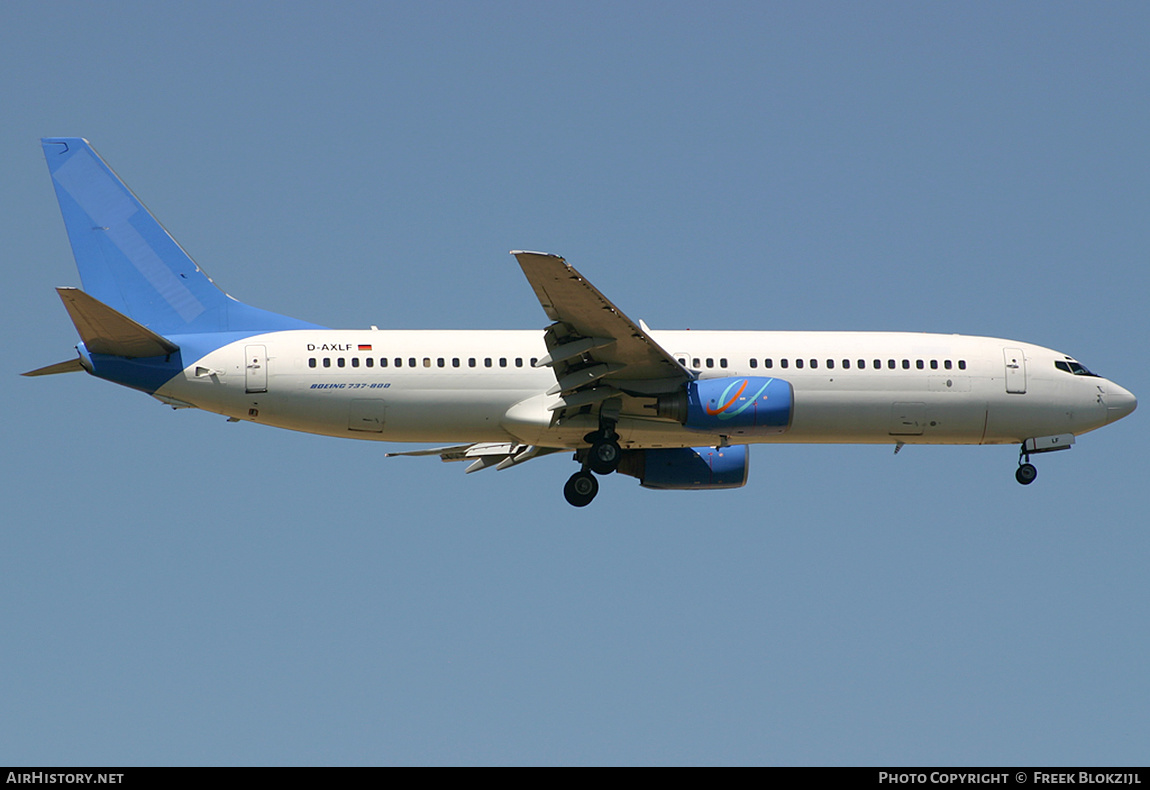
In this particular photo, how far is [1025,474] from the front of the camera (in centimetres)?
3619

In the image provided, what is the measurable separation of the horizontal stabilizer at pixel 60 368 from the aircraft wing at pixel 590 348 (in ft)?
35.3

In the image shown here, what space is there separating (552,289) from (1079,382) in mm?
14864

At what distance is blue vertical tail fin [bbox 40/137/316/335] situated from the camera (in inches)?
1340

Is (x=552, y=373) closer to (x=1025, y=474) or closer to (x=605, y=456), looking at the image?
Answer: (x=605, y=456)

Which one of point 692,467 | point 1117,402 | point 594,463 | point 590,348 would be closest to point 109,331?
point 590,348

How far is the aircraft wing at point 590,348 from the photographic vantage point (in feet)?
101

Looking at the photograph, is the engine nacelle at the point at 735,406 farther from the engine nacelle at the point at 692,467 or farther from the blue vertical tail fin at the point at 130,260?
the blue vertical tail fin at the point at 130,260

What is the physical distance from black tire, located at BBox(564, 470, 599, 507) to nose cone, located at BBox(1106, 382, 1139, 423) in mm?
13649

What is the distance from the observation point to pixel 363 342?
33.3 m

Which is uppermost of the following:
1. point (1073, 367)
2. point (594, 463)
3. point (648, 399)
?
point (1073, 367)

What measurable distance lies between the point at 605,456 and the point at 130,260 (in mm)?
12688

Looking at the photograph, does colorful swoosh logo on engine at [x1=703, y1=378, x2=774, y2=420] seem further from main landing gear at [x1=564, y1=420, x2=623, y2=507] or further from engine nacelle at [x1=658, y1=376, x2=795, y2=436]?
main landing gear at [x1=564, y1=420, x2=623, y2=507]
